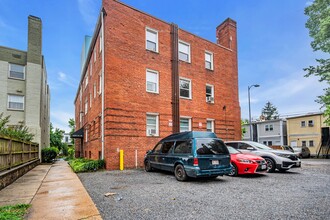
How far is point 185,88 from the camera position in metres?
16.0

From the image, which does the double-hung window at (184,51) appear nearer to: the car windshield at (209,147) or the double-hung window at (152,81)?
the double-hung window at (152,81)

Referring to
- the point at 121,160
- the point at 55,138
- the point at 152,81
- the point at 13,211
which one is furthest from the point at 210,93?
the point at 55,138

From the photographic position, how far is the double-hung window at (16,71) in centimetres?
1980

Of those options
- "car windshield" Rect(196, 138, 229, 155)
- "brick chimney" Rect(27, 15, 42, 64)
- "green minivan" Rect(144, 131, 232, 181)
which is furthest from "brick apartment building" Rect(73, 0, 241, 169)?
"car windshield" Rect(196, 138, 229, 155)

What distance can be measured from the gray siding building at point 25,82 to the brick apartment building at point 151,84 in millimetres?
6193

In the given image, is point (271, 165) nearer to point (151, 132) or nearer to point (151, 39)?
point (151, 132)

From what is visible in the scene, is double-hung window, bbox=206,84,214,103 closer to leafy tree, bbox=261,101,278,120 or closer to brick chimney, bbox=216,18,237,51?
brick chimney, bbox=216,18,237,51

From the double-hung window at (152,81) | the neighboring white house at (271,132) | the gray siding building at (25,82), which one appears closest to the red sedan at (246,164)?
the double-hung window at (152,81)

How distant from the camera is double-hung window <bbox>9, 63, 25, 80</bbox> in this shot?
19.8 metres

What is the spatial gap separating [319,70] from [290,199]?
20.7 meters

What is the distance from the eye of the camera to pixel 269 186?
271 inches

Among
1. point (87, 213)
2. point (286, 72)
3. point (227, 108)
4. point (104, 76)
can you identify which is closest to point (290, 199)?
point (87, 213)

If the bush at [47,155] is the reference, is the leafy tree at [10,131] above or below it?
above

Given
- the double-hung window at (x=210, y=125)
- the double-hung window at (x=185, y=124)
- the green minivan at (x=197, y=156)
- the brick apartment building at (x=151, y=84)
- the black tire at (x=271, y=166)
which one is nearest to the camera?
the green minivan at (x=197, y=156)
